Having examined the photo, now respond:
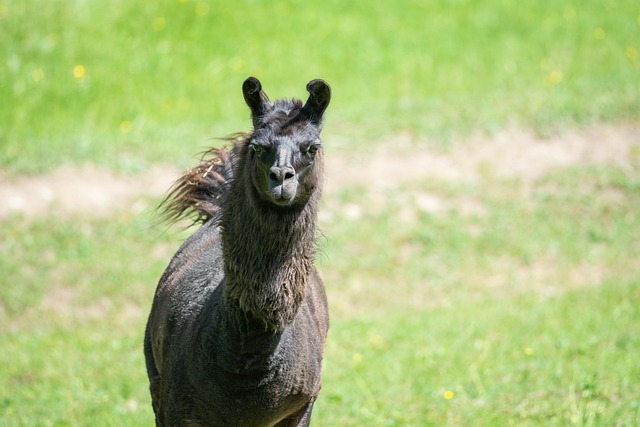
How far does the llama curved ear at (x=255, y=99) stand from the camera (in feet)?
15.9

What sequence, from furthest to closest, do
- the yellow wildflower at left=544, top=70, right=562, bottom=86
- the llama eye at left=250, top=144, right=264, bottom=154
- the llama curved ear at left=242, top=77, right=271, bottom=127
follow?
the yellow wildflower at left=544, top=70, right=562, bottom=86
the llama curved ear at left=242, top=77, right=271, bottom=127
the llama eye at left=250, top=144, right=264, bottom=154

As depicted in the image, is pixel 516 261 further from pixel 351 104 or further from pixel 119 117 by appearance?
pixel 119 117

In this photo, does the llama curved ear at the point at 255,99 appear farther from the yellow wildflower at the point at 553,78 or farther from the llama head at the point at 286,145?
the yellow wildflower at the point at 553,78

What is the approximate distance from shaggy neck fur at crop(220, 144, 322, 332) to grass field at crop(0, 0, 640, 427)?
2.52 meters

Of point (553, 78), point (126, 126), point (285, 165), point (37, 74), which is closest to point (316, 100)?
point (285, 165)

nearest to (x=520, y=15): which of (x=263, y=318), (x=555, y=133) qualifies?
(x=555, y=133)

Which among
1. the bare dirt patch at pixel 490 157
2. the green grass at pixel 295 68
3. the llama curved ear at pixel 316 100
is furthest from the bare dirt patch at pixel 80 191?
the llama curved ear at pixel 316 100

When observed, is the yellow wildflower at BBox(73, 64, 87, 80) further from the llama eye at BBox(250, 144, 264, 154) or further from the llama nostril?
the llama nostril

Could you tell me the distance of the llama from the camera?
468 centimetres

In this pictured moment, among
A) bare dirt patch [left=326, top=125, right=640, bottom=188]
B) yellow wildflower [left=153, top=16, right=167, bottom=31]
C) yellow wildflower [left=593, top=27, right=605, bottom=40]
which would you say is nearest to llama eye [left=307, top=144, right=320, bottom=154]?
bare dirt patch [left=326, top=125, right=640, bottom=188]

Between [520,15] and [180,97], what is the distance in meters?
6.30

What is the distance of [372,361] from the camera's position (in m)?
8.53

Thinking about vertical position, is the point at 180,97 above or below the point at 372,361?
above

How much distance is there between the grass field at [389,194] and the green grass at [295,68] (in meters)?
0.04
